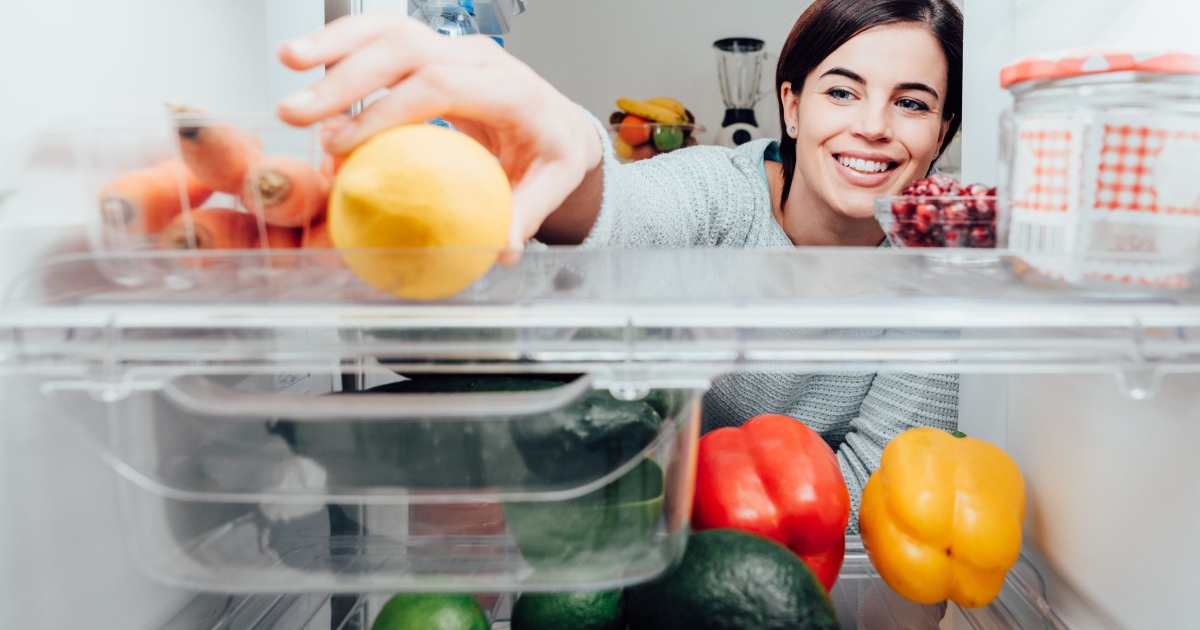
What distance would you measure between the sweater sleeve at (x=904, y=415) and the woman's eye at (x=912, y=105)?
0.46 meters

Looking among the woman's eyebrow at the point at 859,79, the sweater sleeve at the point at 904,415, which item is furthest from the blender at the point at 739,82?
the sweater sleeve at the point at 904,415

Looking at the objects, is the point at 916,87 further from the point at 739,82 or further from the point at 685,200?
the point at 739,82

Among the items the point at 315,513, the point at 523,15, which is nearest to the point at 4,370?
the point at 315,513

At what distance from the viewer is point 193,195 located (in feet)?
1.41

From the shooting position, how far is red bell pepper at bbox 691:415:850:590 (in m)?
0.53

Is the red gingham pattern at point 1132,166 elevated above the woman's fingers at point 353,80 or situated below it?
below

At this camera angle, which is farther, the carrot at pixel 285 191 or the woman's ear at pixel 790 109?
the woman's ear at pixel 790 109

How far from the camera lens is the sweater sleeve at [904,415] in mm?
952

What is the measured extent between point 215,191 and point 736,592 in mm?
372

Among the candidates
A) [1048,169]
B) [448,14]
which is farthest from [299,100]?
[448,14]

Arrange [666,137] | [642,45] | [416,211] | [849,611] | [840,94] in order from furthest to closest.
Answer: [642,45], [666,137], [840,94], [849,611], [416,211]

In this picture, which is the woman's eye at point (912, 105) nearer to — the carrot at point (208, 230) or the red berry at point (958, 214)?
the red berry at point (958, 214)

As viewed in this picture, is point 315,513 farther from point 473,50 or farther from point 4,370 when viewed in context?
point 473,50

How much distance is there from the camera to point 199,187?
43 cm
